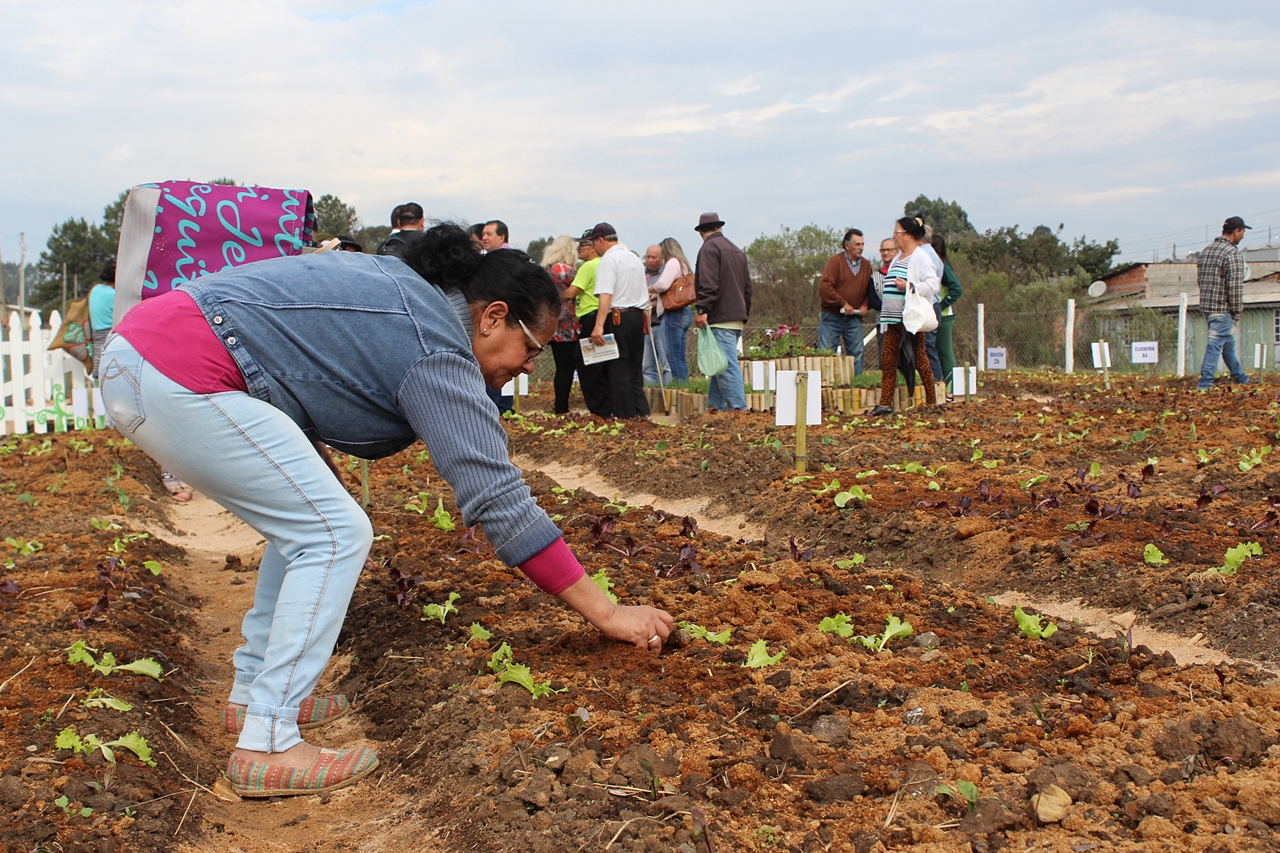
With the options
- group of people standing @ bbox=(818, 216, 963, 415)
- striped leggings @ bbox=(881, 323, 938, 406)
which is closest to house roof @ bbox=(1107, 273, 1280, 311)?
group of people standing @ bbox=(818, 216, 963, 415)

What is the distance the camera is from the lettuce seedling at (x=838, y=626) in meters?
3.19

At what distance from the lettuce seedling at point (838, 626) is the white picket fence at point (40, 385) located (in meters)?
10.7

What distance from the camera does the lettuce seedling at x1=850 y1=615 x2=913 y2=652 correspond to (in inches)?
121

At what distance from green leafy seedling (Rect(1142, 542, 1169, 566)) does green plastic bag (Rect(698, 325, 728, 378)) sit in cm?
659

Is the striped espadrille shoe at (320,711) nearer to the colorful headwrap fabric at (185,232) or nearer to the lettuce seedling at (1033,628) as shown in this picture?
the colorful headwrap fabric at (185,232)

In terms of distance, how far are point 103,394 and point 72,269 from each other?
5595 centimetres

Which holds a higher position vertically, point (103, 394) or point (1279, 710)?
point (103, 394)

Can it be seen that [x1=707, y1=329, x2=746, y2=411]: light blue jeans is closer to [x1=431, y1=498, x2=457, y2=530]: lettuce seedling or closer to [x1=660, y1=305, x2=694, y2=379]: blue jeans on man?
[x1=660, y1=305, x2=694, y2=379]: blue jeans on man

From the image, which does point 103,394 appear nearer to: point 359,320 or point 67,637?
point 359,320

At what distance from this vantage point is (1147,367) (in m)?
23.6

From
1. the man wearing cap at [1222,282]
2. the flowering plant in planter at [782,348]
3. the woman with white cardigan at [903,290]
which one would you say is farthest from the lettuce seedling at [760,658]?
the man wearing cap at [1222,282]

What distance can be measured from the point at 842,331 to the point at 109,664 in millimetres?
10299

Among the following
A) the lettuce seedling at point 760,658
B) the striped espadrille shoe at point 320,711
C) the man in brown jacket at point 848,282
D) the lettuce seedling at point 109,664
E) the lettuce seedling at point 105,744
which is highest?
the man in brown jacket at point 848,282

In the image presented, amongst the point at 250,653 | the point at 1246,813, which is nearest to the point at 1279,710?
the point at 1246,813
